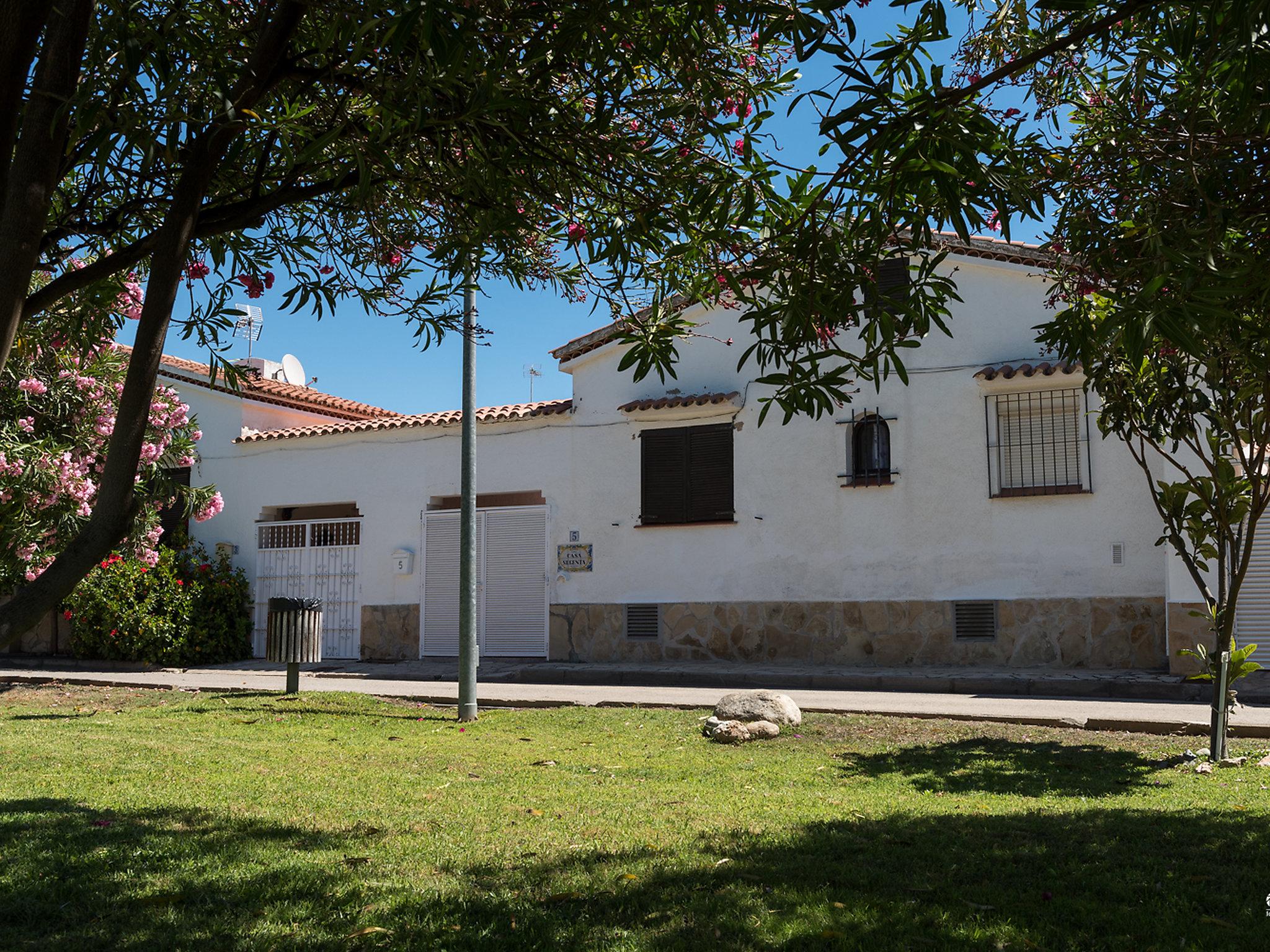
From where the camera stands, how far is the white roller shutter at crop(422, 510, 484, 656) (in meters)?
18.8

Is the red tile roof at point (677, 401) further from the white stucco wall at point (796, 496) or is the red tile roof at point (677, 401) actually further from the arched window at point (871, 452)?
the arched window at point (871, 452)

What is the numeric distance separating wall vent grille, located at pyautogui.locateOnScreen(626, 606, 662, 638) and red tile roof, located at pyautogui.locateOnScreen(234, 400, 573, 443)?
3.55 metres

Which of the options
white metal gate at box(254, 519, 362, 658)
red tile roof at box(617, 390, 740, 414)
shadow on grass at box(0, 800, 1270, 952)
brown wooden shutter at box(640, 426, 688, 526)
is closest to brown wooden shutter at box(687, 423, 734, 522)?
brown wooden shutter at box(640, 426, 688, 526)

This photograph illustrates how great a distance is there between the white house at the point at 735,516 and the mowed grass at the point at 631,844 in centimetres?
638

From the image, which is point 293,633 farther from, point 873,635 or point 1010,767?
point 873,635

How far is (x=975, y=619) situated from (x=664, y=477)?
5.28 meters

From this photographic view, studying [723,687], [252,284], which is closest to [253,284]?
[252,284]

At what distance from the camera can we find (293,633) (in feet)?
40.6

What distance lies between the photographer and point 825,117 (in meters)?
3.50

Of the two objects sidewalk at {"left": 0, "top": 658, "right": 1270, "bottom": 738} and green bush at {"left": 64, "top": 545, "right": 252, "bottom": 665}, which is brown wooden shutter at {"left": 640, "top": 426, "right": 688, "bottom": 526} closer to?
sidewalk at {"left": 0, "top": 658, "right": 1270, "bottom": 738}

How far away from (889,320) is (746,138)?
111 cm

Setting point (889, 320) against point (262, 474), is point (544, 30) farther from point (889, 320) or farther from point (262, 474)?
point (262, 474)

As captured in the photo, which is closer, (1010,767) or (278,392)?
(1010,767)

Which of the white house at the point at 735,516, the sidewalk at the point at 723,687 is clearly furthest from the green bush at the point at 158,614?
the white house at the point at 735,516
